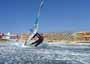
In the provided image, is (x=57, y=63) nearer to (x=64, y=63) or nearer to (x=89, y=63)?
(x=64, y=63)

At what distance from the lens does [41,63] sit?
100 feet

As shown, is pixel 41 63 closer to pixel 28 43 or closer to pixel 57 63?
pixel 57 63

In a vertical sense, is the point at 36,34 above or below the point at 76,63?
above

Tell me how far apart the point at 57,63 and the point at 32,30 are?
50114 millimetres

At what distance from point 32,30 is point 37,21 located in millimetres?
2968

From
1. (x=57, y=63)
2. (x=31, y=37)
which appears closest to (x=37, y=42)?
(x=31, y=37)

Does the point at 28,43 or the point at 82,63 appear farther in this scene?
the point at 28,43

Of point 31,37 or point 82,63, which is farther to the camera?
point 31,37

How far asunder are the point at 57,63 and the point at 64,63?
2.25 feet

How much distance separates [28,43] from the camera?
277 feet

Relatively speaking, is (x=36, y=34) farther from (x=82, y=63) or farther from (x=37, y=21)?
(x=82, y=63)

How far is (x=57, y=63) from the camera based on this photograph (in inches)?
1216

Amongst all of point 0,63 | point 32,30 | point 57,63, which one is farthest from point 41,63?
point 32,30

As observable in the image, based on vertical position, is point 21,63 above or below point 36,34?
below
